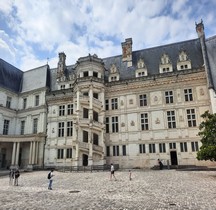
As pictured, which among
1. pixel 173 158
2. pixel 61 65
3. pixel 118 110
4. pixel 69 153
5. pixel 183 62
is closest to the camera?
pixel 173 158

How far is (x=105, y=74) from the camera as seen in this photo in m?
38.1

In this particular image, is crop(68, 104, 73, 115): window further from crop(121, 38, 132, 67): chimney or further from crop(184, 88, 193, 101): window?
crop(184, 88, 193, 101): window

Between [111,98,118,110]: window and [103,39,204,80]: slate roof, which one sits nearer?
[103,39,204,80]: slate roof

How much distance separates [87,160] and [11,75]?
81.3 ft

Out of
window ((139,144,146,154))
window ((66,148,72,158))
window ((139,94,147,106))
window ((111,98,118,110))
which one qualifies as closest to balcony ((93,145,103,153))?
window ((66,148,72,158))

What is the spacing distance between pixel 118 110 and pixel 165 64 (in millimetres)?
10769

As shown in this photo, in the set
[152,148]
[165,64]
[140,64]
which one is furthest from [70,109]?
[165,64]

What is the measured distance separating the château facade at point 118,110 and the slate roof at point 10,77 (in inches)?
10.2

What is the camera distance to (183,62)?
1292 inches

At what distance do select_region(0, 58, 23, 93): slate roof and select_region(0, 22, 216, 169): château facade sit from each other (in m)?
0.26

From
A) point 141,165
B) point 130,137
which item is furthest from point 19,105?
point 141,165

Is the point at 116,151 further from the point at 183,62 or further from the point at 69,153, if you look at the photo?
Result: the point at 183,62

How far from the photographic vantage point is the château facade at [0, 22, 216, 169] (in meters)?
30.3

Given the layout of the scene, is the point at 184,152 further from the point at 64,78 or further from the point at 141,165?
the point at 64,78
